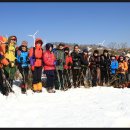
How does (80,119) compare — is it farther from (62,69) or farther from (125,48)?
(125,48)

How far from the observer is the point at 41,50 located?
38.4 ft

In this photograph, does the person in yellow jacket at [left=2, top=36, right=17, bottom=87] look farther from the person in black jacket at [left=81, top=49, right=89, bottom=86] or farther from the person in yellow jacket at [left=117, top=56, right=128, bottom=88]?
the person in yellow jacket at [left=117, top=56, right=128, bottom=88]

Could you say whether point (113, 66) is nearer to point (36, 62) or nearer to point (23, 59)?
point (36, 62)

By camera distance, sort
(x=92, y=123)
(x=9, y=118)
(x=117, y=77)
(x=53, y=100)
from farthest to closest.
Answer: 1. (x=117, y=77)
2. (x=53, y=100)
3. (x=9, y=118)
4. (x=92, y=123)

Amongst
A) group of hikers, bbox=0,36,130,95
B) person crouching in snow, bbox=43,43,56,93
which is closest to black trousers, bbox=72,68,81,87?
group of hikers, bbox=0,36,130,95

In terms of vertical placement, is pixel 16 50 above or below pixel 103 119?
above

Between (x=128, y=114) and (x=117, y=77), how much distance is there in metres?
7.43

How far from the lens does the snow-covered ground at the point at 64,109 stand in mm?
6758

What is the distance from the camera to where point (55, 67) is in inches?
481

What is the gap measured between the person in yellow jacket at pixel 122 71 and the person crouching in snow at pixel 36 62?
4149 mm

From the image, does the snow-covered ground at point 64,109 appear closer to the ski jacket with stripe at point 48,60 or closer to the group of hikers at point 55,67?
the group of hikers at point 55,67

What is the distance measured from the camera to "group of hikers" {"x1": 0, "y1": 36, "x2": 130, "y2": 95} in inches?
425

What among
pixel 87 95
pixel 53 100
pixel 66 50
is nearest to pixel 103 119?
pixel 53 100

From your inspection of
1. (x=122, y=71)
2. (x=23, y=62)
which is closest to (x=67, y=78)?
(x=23, y=62)
